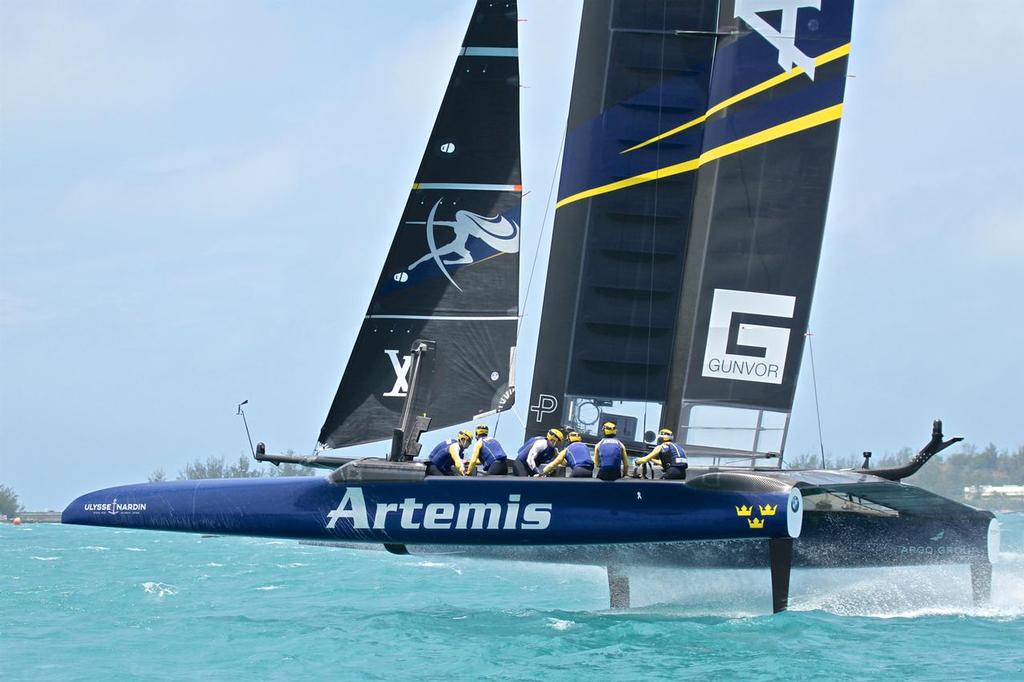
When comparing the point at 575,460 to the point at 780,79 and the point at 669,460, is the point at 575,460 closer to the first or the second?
the point at 669,460

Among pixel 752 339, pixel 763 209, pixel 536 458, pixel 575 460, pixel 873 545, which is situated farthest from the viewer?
pixel 763 209

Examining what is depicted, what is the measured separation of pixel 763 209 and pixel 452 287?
3440mm

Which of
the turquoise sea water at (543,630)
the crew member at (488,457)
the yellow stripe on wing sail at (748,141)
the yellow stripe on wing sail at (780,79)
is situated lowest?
the turquoise sea water at (543,630)

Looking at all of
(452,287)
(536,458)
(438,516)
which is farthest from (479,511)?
(452,287)

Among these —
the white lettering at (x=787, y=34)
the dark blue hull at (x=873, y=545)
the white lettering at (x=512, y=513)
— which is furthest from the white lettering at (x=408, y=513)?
the white lettering at (x=787, y=34)

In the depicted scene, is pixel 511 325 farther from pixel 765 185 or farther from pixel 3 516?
pixel 3 516

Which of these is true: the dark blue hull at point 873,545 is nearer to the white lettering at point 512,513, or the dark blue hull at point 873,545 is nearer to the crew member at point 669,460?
the white lettering at point 512,513

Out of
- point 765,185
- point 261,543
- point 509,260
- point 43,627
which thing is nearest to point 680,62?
point 765,185

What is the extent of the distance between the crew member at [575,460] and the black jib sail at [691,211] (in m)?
1.87

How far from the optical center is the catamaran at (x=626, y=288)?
1295 centimetres

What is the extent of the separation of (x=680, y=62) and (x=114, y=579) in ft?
38.3

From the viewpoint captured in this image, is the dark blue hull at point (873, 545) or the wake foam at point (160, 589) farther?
the wake foam at point (160, 589)

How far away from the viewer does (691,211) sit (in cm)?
1462

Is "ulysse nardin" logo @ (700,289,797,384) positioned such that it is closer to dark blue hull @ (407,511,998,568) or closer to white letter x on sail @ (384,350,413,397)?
dark blue hull @ (407,511,998,568)
